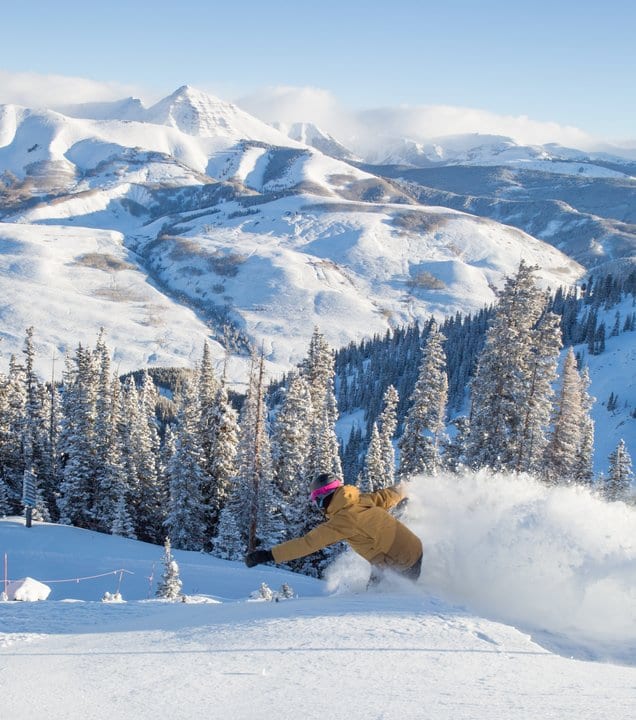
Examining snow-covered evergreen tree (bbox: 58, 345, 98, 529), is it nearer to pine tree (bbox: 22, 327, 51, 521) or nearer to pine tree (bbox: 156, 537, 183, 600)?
pine tree (bbox: 22, 327, 51, 521)

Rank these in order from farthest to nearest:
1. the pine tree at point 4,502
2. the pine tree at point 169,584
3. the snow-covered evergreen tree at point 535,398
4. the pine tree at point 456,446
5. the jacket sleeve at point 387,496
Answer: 1. the pine tree at point 4,502
2. the pine tree at point 456,446
3. the snow-covered evergreen tree at point 535,398
4. the pine tree at point 169,584
5. the jacket sleeve at point 387,496

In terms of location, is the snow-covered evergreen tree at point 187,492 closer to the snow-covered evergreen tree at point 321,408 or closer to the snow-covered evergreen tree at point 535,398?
the snow-covered evergreen tree at point 321,408

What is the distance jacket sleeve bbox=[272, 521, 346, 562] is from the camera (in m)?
7.61

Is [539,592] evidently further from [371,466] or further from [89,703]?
[371,466]

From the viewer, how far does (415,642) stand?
234 inches

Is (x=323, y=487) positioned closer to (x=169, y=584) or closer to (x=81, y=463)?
(x=169, y=584)

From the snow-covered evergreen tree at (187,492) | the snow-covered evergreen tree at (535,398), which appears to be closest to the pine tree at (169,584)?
the snow-covered evergreen tree at (535,398)

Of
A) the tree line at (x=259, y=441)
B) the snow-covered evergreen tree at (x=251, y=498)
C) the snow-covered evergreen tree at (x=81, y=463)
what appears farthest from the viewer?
the snow-covered evergreen tree at (x=81, y=463)

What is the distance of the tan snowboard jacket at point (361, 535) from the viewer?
766 cm

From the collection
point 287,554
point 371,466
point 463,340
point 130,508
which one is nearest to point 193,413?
point 130,508

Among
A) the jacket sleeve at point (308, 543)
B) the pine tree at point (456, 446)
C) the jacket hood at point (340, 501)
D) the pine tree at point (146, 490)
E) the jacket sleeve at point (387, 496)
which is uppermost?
the jacket hood at point (340, 501)

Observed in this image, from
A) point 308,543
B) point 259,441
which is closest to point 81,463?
point 259,441

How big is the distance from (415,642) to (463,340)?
5283 inches

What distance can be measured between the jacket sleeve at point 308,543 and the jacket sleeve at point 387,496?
881 mm
